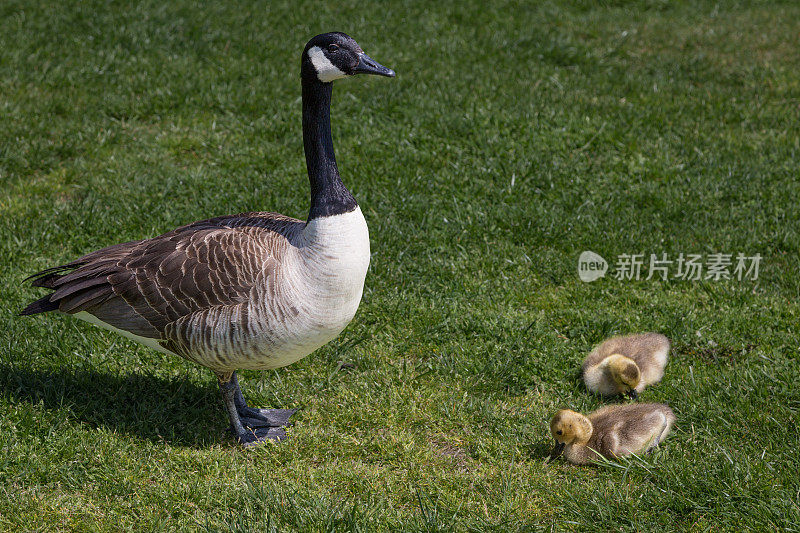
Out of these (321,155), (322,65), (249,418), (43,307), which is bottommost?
(249,418)

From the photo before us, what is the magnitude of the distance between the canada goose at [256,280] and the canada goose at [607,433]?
1.44 metres

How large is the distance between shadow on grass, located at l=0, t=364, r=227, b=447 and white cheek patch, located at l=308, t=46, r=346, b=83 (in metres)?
2.35

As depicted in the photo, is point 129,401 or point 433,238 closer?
point 129,401

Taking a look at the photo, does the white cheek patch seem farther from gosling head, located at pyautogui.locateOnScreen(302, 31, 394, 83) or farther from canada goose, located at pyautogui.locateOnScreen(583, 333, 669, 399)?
canada goose, located at pyautogui.locateOnScreen(583, 333, 669, 399)

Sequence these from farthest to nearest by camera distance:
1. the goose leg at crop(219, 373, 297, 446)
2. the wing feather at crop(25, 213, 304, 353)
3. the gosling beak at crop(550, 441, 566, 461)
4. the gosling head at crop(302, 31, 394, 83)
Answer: the goose leg at crop(219, 373, 297, 446) → the gosling beak at crop(550, 441, 566, 461) → the wing feather at crop(25, 213, 304, 353) → the gosling head at crop(302, 31, 394, 83)

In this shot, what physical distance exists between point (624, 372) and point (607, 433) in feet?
1.75

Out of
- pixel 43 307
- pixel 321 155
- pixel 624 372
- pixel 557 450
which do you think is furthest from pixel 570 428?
pixel 43 307

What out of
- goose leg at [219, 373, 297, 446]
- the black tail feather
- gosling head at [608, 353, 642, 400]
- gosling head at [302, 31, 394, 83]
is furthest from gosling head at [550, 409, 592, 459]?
the black tail feather

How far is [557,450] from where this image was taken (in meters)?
4.71

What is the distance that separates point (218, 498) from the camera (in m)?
4.44

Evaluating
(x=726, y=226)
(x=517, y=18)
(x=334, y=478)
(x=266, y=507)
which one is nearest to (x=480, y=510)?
(x=334, y=478)

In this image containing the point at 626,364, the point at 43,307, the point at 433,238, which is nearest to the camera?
the point at 43,307

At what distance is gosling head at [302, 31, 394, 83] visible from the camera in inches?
171

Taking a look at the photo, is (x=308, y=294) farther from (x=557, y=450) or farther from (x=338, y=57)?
(x=557, y=450)
